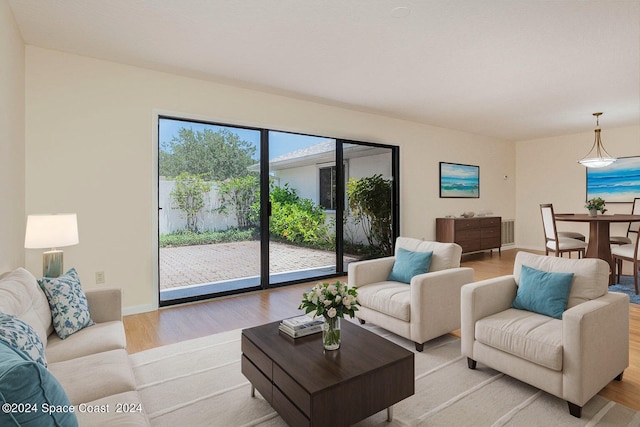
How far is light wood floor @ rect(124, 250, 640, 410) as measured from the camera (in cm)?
227

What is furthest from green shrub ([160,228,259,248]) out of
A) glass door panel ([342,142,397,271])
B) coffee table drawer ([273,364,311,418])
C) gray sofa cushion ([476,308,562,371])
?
gray sofa cushion ([476,308,562,371])

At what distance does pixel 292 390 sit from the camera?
165cm

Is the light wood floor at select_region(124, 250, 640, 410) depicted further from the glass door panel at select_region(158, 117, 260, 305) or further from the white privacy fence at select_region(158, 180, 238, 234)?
the white privacy fence at select_region(158, 180, 238, 234)

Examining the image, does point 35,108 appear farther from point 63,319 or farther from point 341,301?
point 341,301

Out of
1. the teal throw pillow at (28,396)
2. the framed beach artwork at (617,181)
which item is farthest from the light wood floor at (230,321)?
the framed beach artwork at (617,181)

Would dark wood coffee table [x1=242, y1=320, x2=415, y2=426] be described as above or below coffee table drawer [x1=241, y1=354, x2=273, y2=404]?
above

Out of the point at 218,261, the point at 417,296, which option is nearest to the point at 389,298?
the point at 417,296

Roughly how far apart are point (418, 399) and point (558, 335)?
899 millimetres

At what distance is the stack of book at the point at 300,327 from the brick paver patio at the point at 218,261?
2.33 m

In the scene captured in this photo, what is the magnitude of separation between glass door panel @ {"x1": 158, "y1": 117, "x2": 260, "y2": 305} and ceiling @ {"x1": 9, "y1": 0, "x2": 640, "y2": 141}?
28.8 inches

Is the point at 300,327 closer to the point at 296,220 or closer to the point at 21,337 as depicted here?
the point at 21,337

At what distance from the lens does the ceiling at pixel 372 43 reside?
99.7 inches

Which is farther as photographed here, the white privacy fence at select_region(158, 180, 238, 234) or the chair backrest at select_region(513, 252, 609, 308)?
the white privacy fence at select_region(158, 180, 238, 234)

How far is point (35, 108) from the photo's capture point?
3156 millimetres
